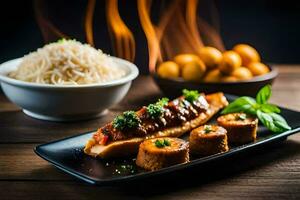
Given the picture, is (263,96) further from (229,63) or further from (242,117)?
(229,63)

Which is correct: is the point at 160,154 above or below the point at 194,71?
above

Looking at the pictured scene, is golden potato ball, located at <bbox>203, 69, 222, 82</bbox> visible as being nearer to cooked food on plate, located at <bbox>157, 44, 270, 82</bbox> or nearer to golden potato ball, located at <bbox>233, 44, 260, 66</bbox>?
cooked food on plate, located at <bbox>157, 44, 270, 82</bbox>

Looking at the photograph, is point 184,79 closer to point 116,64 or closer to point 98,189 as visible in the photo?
point 116,64

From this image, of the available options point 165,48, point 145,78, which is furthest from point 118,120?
point 165,48

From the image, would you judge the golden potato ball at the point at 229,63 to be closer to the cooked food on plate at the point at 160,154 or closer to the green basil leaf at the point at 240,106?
the green basil leaf at the point at 240,106

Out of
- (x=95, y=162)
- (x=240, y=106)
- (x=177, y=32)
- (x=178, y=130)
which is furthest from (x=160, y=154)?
(x=177, y=32)
